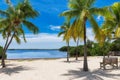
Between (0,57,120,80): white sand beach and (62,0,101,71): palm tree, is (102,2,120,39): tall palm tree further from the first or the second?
(62,0,101,71): palm tree

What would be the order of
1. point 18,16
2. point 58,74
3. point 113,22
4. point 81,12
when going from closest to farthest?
point 58,74, point 81,12, point 18,16, point 113,22

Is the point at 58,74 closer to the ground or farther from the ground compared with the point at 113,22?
closer to the ground

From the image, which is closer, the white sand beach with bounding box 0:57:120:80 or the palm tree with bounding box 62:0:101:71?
the white sand beach with bounding box 0:57:120:80

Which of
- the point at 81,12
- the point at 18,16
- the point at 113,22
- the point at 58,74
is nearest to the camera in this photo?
the point at 58,74

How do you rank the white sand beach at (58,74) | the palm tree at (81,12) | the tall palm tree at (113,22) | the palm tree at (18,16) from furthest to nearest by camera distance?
the tall palm tree at (113,22) → the palm tree at (18,16) → the palm tree at (81,12) → the white sand beach at (58,74)

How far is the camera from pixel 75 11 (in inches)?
1028

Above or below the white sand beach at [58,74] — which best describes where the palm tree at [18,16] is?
above

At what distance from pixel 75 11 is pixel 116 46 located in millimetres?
34989

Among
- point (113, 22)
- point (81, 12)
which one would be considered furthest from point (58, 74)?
point (113, 22)

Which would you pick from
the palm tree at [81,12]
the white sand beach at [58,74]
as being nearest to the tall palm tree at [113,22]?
the white sand beach at [58,74]

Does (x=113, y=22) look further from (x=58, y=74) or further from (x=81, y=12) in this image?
(x=58, y=74)

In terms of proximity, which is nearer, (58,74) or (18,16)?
(58,74)

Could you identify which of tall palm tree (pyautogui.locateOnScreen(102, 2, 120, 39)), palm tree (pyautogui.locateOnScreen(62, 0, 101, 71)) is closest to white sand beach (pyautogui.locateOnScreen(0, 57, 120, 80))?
palm tree (pyautogui.locateOnScreen(62, 0, 101, 71))

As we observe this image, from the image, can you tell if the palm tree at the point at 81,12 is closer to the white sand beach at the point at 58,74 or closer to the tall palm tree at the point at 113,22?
the white sand beach at the point at 58,74
